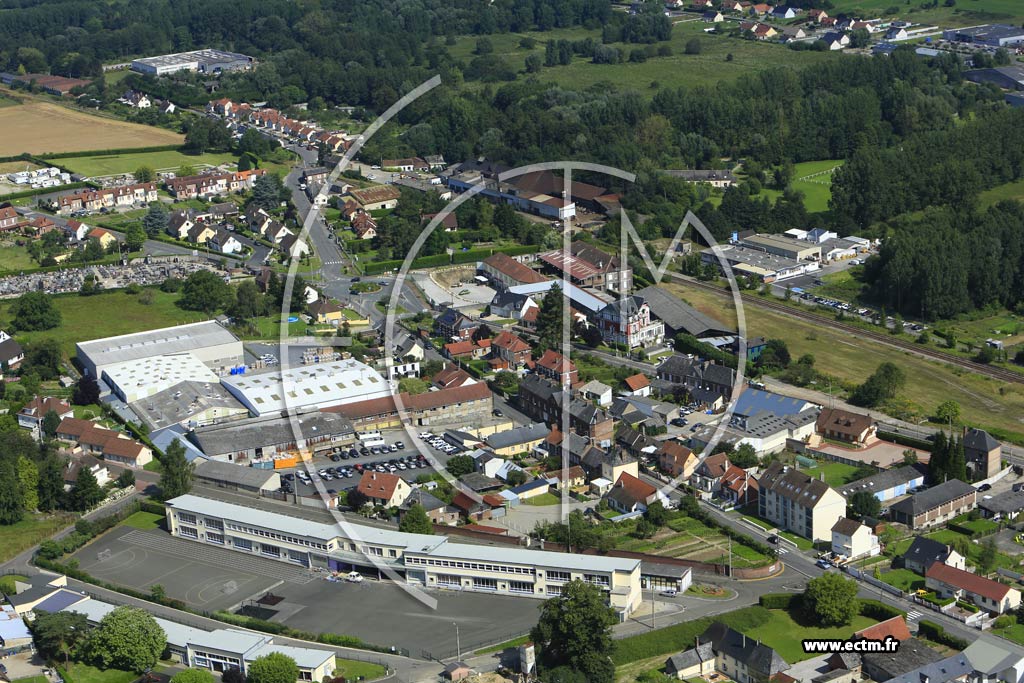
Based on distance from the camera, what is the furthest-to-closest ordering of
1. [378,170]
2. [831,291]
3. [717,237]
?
[378,170] → [717,237] → [831,291]

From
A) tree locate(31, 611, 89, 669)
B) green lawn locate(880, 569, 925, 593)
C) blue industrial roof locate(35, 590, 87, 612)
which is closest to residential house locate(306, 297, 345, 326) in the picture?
blue industrial roof locate(35, 590, 87, 612)

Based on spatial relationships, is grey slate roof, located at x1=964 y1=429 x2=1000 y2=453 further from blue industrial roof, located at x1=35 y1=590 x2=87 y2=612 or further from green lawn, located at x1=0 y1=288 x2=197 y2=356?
green lawn, located at x1=0 y1=288 x2=197 y2=356

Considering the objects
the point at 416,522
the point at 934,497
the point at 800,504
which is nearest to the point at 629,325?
the point at 800,504

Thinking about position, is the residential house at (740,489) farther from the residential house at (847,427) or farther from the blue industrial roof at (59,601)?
the blue industrial roof at (59,601)

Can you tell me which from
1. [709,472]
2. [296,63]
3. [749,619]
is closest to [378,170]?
[296,63]

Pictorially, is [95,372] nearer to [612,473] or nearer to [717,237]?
[612,473]

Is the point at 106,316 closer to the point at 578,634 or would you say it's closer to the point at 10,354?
the point at 10,354
